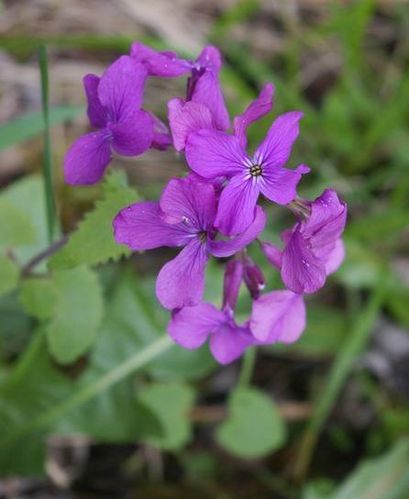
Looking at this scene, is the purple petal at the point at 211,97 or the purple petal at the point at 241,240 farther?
the purple petal at the point at 211,97

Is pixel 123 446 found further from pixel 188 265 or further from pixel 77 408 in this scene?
pixel 188 265

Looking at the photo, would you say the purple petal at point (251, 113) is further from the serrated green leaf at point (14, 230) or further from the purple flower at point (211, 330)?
the serrated green leaf at point (14, 230)

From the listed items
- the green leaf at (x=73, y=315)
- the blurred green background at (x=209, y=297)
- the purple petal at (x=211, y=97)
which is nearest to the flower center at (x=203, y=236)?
the purple petal at (x=211, y=97)

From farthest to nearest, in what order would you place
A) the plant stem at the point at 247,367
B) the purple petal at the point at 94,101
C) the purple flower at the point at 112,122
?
the plant stem at the point at 247,367, the purple petal at the point at 94,101, the purple flower at the point at 112,122

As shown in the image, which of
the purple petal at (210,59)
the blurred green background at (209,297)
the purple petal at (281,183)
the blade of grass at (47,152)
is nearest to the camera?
the purple petal at (281,183)

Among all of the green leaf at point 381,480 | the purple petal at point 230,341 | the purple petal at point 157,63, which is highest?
the purple petal at point 157,63

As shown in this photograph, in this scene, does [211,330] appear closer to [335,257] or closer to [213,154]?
[335,257]

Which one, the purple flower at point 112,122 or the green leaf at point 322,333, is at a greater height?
the purple flower at point 112,122

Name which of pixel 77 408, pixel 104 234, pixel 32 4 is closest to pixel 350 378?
pixel 77 408
